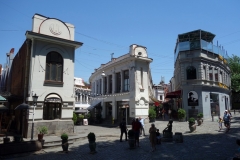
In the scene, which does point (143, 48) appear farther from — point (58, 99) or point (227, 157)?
point (227, 157)

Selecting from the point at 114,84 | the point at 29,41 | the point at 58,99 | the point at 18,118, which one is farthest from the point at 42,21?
the point at 114,84

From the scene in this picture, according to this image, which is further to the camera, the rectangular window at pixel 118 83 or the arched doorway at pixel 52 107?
the rectangular window at pixel 118 83

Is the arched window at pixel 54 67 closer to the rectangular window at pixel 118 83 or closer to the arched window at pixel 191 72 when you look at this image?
the rectangular window at pixel 118 83

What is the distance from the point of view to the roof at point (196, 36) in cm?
2934

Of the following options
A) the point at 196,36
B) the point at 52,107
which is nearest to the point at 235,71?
the point at 196,36

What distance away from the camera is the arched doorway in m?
15.9

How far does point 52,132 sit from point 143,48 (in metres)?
16.0

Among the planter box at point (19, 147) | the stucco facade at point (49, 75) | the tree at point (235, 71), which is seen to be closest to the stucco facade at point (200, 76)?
the tree at point (235, 71)

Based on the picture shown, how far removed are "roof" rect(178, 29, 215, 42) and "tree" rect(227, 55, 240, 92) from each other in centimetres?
1391

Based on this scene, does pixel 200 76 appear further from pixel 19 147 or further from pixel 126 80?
pixel 19 147

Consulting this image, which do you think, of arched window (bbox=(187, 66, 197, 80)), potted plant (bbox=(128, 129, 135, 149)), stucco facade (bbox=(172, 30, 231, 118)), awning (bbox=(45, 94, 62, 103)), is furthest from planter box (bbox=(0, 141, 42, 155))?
arched window (bbox=(187, 66, 197, 80))

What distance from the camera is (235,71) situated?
43844mm

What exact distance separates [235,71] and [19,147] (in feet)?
153

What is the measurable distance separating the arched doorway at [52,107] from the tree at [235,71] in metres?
37.0
